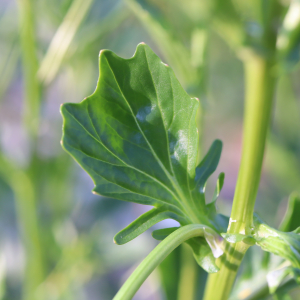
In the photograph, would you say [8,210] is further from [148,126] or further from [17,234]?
[148,126]

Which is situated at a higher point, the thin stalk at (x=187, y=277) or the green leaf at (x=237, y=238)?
the green leaf at (x=237, y=238)

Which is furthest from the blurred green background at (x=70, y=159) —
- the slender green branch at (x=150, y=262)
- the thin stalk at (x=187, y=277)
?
the slender green branch at (x=150, y=262)

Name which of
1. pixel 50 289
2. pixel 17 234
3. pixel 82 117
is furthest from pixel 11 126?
pixel 82 117

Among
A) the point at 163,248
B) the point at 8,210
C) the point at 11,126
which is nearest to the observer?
the point at 163,248

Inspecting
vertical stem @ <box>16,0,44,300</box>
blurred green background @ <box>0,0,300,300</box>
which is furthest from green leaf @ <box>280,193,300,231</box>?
vertical stem @ <box>16,0,44,300</box>

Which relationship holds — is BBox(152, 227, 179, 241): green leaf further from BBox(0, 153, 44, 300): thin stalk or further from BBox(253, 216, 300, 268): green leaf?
BBox(0, 153, 44, 300): thin stalk

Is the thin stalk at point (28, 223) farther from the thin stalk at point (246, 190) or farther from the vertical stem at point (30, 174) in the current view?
the thin stalk at point (246, 190)

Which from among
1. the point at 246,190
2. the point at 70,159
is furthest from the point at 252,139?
the point at 70,159
